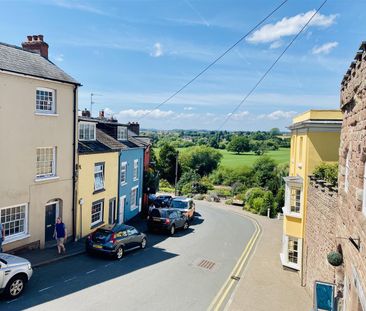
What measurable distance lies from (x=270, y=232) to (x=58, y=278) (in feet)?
64.4

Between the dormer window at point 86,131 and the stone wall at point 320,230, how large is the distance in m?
13.2

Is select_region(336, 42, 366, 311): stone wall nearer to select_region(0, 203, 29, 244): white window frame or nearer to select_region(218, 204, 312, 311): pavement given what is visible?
select_region(218, 204, 312, 311): pavement

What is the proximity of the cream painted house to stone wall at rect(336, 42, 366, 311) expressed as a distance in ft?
43.0

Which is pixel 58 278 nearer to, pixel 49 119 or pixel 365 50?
pixel 49 119

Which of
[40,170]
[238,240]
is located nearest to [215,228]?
[238,240]

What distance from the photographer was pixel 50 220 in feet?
57.6

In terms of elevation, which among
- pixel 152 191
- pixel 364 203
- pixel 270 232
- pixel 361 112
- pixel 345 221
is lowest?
pixel 270 232

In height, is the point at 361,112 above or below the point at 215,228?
above

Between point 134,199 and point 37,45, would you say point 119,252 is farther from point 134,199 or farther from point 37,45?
point 37,45

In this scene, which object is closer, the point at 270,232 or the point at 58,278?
the point at 58,278

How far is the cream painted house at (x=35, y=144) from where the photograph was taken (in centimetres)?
1474

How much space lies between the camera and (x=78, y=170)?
19.1 meters

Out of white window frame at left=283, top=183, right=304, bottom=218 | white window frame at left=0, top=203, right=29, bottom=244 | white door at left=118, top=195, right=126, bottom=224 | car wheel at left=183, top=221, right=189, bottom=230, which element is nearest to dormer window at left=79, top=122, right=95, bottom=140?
white door at left=118, top=195, right=126, bottom=224

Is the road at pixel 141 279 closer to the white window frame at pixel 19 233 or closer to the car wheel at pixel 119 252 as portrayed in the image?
the car wheel at pixel 119 252
